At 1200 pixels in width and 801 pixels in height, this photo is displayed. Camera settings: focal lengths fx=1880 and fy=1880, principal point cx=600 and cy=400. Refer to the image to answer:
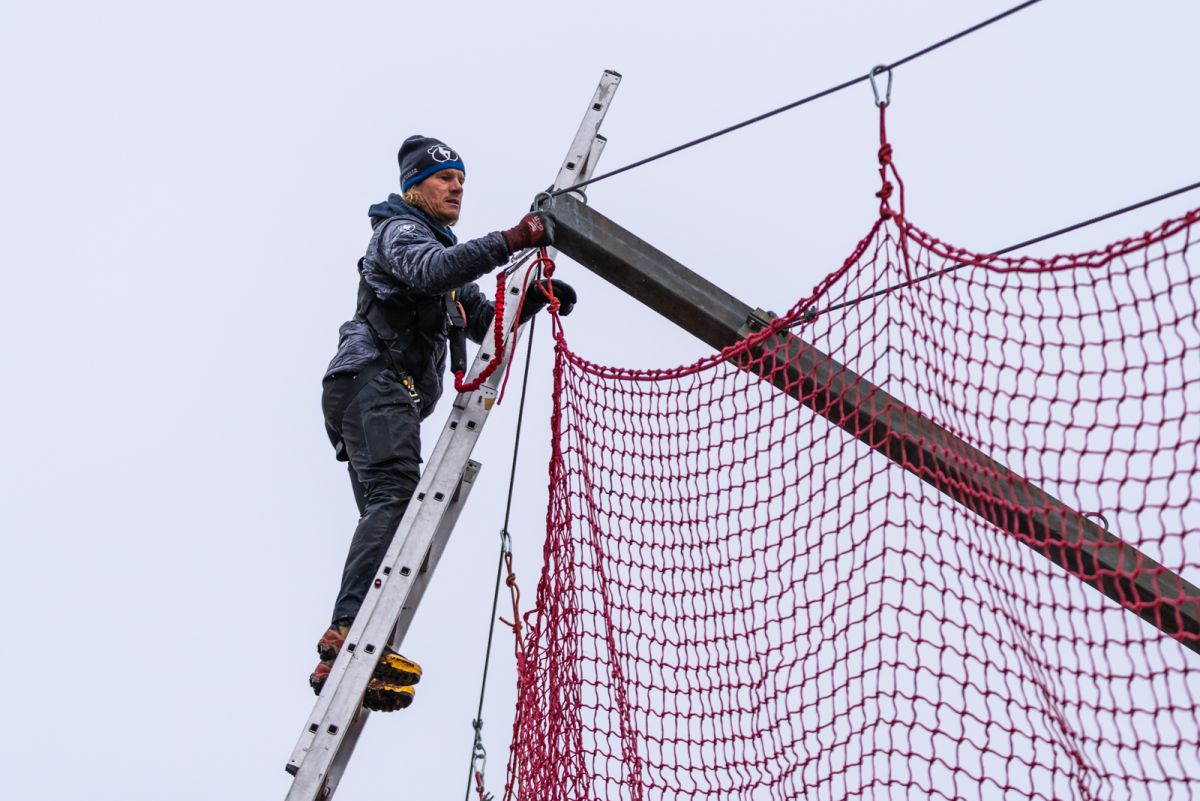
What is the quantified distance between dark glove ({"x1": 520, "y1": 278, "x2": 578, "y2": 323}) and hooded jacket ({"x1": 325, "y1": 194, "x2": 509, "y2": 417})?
16 centimetres

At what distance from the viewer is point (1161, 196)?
4.96m

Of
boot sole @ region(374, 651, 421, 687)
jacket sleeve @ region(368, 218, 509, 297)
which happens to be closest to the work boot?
boot sole @ region(374, 651, 421, 687)

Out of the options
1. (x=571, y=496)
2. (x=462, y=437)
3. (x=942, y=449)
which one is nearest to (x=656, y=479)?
(x=571, y=496)

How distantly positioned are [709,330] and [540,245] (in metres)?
0.67

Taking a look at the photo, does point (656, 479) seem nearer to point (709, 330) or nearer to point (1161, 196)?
point (709, 330)

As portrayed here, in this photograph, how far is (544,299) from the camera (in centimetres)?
648

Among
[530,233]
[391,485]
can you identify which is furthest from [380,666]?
[530,233]

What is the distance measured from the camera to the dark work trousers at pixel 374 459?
6051 millimetres

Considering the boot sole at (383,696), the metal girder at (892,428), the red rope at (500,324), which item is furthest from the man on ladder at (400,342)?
the metal girder at (892,428)

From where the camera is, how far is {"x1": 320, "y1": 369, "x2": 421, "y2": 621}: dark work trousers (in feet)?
19.9

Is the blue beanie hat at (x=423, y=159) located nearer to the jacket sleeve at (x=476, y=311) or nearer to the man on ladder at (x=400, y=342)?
the man on ladder at (x=400, y=342)

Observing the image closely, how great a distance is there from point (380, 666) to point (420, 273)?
4.17 feet

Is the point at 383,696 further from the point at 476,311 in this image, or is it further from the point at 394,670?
the point at 476,311

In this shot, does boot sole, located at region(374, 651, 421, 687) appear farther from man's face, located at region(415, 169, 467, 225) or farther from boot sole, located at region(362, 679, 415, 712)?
man's face, located at region(415, 169, 467, 225)
